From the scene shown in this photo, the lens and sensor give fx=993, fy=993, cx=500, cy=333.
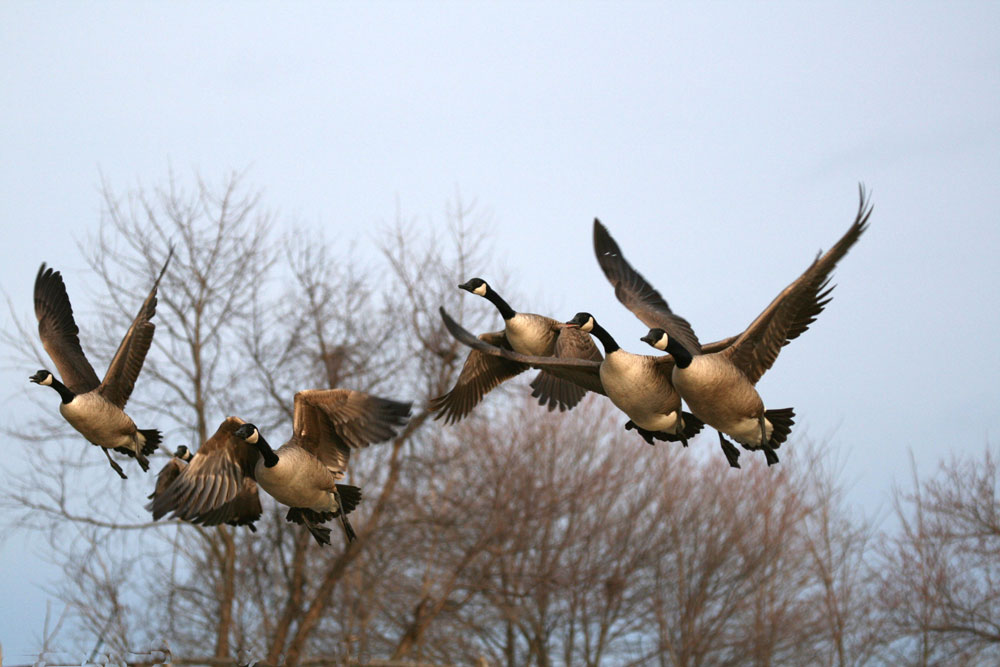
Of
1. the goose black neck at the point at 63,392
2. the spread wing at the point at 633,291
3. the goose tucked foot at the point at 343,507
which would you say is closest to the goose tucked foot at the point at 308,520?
the goose tucked foot at the point at 343,507

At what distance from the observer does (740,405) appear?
4.86 meters

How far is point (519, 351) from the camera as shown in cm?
648

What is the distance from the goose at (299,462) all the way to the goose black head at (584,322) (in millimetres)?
1028

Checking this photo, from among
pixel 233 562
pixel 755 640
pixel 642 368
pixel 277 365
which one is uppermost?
pixel 277 365

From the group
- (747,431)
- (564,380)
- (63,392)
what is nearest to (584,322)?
(747,431)

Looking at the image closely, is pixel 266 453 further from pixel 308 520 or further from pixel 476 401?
pixel 476 401

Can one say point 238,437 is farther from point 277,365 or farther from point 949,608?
point 949,608

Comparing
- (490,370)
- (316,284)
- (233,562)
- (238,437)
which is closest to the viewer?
(238,437)

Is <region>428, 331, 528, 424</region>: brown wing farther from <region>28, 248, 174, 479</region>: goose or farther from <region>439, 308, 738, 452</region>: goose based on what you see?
<region>28, 248, 174, 479</region>: goose

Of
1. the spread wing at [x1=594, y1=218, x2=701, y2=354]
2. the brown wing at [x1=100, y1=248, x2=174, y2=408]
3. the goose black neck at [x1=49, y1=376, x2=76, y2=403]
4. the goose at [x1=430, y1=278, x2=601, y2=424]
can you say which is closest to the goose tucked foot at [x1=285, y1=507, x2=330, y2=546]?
the goose at [x1=430, y1=278, x2=601, y2=424]

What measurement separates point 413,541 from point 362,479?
1217mm

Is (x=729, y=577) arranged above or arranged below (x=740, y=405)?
above

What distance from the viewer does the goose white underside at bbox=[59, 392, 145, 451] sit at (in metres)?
5.81

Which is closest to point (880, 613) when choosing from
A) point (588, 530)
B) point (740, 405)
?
point (588, 530)
